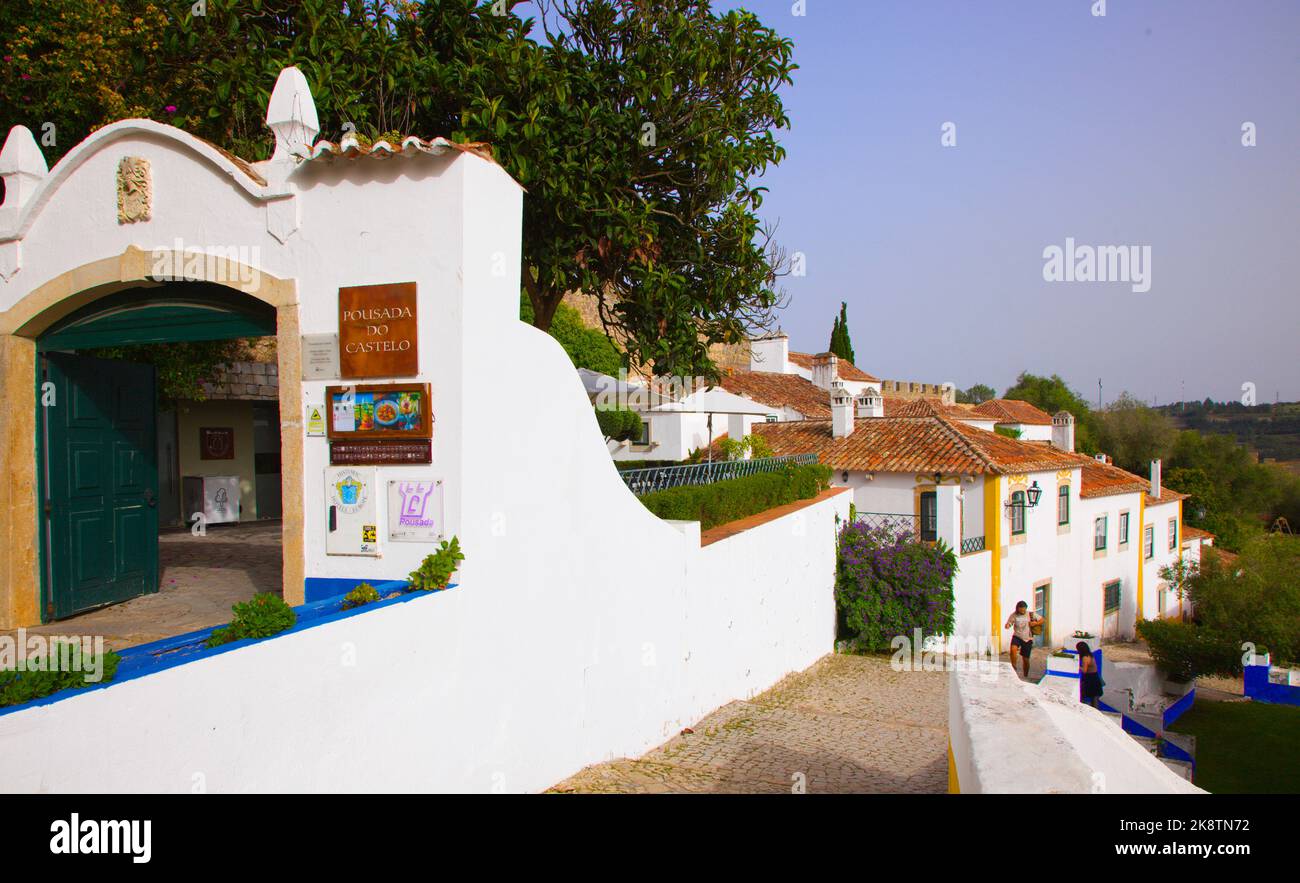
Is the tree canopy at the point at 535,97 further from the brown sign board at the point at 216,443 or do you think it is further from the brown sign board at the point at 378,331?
the brown sign board at the point at 216,443

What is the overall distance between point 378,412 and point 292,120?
2042 mm

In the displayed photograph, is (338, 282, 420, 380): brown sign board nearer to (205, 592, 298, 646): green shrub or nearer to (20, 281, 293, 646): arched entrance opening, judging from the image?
(20, 281, 293, 646): arched entrance opening

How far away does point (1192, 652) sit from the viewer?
21031 millimetres

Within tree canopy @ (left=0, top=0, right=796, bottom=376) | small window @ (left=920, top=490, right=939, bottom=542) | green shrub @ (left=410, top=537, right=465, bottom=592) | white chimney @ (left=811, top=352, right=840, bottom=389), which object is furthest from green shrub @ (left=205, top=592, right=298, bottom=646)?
white chimney @ (left=811, top=352, right=840, bottom=389)

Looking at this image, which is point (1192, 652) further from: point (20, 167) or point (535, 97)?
point (20, 167)

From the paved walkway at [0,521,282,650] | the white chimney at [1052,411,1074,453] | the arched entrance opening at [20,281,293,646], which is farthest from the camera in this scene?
the white chimney at [1052,411,1074,453]

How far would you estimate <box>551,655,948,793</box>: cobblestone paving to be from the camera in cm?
684

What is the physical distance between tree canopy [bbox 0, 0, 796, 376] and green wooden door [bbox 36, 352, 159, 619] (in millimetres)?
4078

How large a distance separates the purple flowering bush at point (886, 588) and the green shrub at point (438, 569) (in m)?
11.3

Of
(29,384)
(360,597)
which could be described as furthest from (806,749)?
(29,384)

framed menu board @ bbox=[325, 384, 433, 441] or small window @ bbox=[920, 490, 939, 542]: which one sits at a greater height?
framed menu board @ bbox=[325, 384, 433, 441]

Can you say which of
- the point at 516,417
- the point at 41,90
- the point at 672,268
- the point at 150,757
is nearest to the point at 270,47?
the point at 41,90
